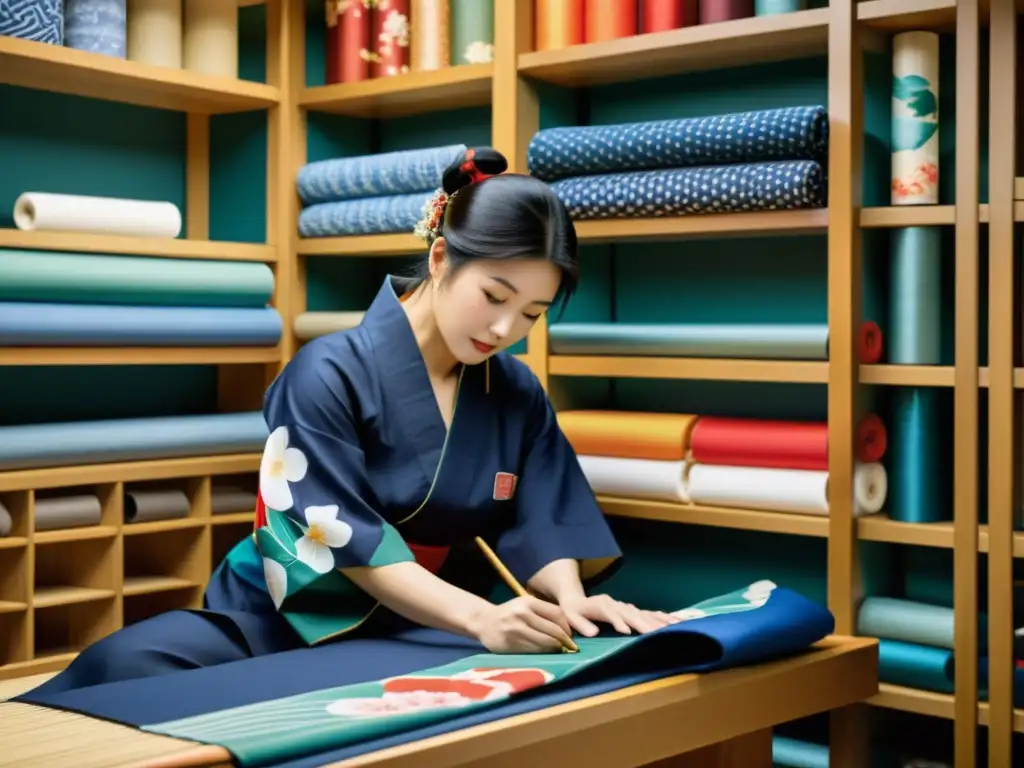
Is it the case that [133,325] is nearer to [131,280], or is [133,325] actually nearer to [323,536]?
[131,280]

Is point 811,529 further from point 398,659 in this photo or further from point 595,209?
point 398,659

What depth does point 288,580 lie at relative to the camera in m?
2.25

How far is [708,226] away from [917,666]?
3.12ft

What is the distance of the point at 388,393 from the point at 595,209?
2.48 ft

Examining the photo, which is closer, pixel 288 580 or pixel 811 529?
pixel 288 580

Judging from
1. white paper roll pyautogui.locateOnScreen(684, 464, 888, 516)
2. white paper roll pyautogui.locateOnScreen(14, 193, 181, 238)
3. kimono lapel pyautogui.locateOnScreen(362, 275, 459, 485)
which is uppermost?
white paper roll pyautogui.locateOnScreen(14, 193, 181, 238)

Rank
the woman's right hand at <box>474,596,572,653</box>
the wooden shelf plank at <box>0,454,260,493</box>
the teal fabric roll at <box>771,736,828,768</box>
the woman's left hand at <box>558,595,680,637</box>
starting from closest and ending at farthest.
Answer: the woman's right hand at <box>474,596,572,653</box> → the woman's left hand at <box>558,595,680,637</box> → the teal fabric roll at <box>771,736,828,768</box> → the wooden shelf plank at <box>0,454,260,493</box>

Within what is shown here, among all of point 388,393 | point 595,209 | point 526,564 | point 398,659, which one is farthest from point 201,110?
point 398,659

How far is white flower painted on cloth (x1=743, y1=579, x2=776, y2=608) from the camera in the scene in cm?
222

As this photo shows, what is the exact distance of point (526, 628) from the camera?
6.46 feet

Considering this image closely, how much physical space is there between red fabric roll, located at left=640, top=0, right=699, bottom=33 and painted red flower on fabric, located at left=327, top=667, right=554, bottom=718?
1.61 m

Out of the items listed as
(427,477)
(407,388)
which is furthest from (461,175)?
(427,477)

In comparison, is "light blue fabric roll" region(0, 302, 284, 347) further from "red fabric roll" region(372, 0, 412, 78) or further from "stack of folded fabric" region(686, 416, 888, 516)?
"stack of folded fabric" region(686, 416, 888, 516)

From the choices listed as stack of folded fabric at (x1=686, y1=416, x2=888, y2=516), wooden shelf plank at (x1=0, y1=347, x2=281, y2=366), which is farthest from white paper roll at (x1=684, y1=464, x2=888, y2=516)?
wooden shelf plank at (x1=0, y1=347, x2=281, y2=366)
